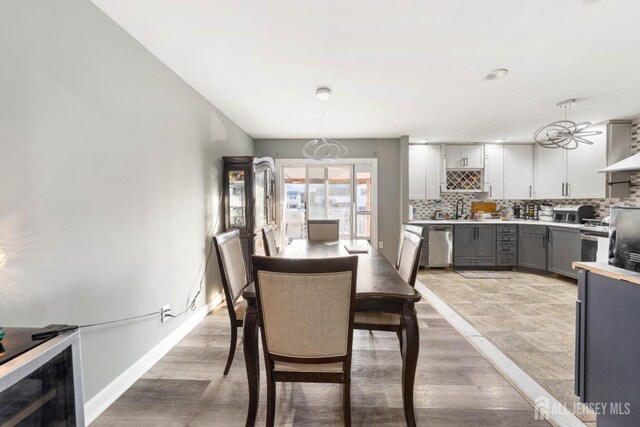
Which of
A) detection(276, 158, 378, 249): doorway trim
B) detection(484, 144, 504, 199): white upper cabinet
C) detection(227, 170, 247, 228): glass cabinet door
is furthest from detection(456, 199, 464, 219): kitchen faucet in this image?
detection(227, 170, 247, 228): glass cabinet door

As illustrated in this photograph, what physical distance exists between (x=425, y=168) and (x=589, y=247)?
2.61 m

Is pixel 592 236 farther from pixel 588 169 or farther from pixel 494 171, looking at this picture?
pixel 494 171

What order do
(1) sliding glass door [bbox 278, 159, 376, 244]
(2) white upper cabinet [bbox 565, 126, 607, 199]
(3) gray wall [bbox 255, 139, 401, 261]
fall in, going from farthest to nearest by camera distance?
(1) sliding glass door [bbox 278, 159, 376, 244], (3) gray wall [bbox 255, 139, 401, 261], (2) white upper cabinet [bbox 565, 126, 607, 199]

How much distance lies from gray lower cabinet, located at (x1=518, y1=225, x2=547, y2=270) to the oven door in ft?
1.94

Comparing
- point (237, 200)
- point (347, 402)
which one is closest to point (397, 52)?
point (347, 402)

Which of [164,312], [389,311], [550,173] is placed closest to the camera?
[389,311]

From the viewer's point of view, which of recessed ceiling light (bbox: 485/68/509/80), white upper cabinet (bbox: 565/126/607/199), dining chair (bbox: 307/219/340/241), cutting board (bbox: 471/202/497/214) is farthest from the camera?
cutting board (bbox: 471/202/497/214)

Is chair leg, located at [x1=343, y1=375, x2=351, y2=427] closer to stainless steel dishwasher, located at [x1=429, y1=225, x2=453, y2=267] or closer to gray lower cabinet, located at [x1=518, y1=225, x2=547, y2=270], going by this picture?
stainless steel dishwasher, located at [x1=429, y1=225, x2=453, y2=267]

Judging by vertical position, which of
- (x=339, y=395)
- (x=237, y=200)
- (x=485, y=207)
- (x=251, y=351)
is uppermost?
(x=237, y=200)

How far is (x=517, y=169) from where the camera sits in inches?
205

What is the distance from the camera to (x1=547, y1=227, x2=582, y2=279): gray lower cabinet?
4.11m

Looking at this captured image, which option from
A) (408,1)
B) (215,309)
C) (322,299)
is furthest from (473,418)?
(215,309)

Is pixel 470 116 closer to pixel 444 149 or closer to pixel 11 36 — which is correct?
pixel 444 149

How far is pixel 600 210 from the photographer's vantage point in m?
4.36
